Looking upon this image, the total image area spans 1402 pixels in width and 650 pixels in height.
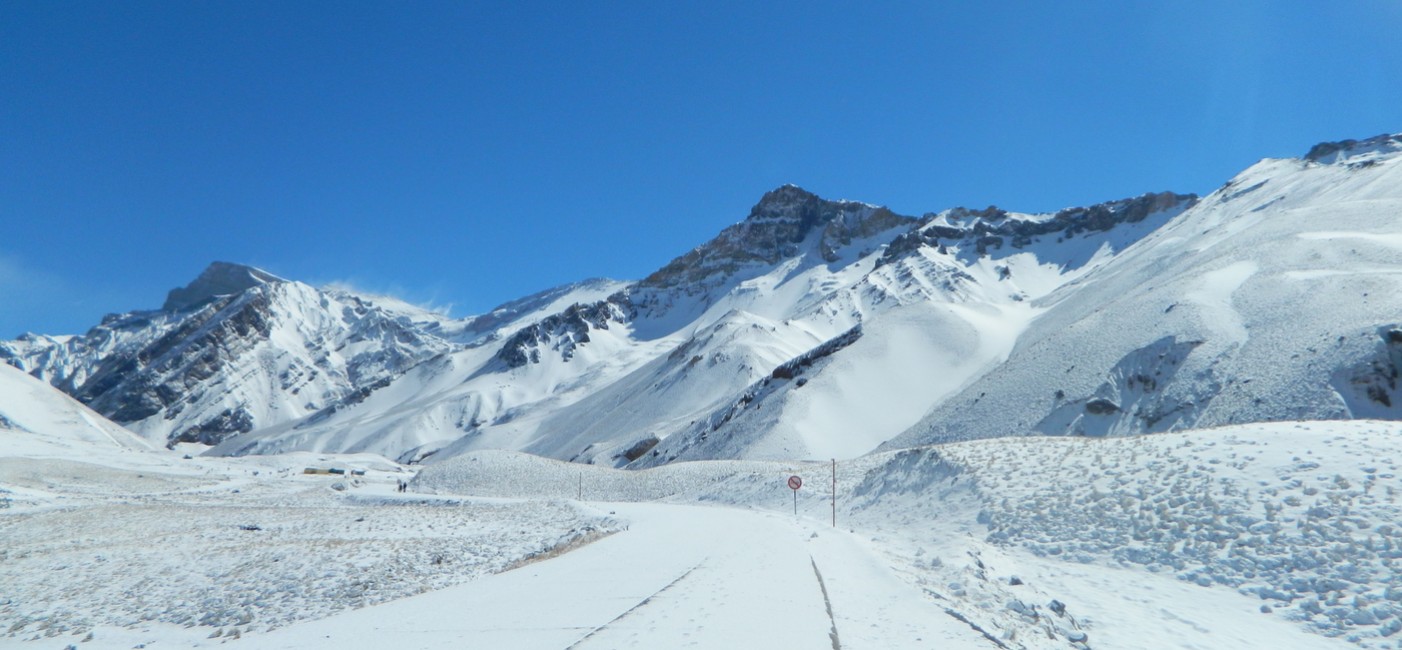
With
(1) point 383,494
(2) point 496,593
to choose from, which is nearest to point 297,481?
(1) point 383,494

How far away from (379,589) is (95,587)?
8.26m

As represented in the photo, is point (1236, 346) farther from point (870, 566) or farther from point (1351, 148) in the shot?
point (1351, 148)

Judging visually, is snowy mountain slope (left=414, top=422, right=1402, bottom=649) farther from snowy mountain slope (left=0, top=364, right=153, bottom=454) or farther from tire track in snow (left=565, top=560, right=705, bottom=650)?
snowy mountain slope (left=0, top=364, right=153, bottom=454)

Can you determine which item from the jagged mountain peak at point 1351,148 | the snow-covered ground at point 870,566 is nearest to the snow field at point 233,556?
the snow-covered ground at point 870,566

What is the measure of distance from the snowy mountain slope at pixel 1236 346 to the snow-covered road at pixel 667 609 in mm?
36399

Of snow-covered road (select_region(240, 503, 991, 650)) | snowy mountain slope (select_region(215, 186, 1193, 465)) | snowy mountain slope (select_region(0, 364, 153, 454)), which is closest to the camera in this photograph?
snow-covered road (select_region(240, 503, 991, 650))

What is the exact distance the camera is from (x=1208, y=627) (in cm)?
1184

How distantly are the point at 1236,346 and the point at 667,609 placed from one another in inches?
2068

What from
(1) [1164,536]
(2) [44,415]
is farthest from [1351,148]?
(2) [44,415]

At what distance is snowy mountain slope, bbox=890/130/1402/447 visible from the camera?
4034 centimetres

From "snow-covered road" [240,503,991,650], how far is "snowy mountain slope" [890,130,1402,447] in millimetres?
36399

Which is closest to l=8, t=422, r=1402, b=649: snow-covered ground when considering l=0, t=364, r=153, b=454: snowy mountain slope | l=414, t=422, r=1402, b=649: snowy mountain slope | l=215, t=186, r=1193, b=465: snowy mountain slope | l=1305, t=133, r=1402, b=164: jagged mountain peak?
l=414, t=422, r=1402, b=649: snowy mountain slope

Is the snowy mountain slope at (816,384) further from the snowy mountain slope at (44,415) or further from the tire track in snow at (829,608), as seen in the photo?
the snowy mountain slope at (44,415)

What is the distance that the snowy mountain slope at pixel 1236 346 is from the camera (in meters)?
40.3
